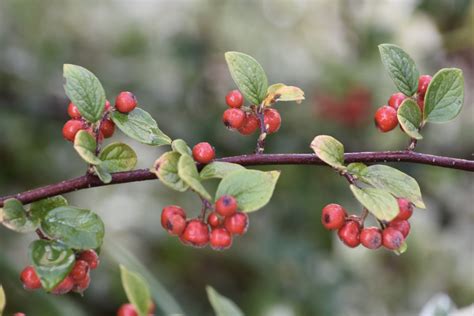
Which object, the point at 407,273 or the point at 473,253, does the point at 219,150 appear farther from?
the point at 473,253

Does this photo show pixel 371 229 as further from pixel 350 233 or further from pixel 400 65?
pixel 400 65

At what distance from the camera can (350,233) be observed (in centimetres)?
76

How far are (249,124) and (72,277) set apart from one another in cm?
25

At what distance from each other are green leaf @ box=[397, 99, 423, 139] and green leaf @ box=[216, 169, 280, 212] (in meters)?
0.15

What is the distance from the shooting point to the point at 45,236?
0.74 m

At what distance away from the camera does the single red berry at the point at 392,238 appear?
74cm

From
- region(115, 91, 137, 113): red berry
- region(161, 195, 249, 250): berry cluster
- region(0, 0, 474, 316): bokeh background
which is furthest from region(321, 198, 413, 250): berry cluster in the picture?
region(0, 0, 474, 316): bokeh background

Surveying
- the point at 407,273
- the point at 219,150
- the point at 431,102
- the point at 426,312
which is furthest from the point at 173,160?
the point at 407,273

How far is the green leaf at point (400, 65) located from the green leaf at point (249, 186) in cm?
19

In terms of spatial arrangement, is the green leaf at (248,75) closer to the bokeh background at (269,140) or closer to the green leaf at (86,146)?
the green leaf at (86,146)

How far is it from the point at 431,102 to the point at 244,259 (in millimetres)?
1381

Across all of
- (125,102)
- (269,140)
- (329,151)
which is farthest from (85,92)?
(269,140)

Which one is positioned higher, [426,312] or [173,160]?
[173,160]

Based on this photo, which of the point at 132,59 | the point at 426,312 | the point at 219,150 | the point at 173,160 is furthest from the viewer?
the point at 132,59
